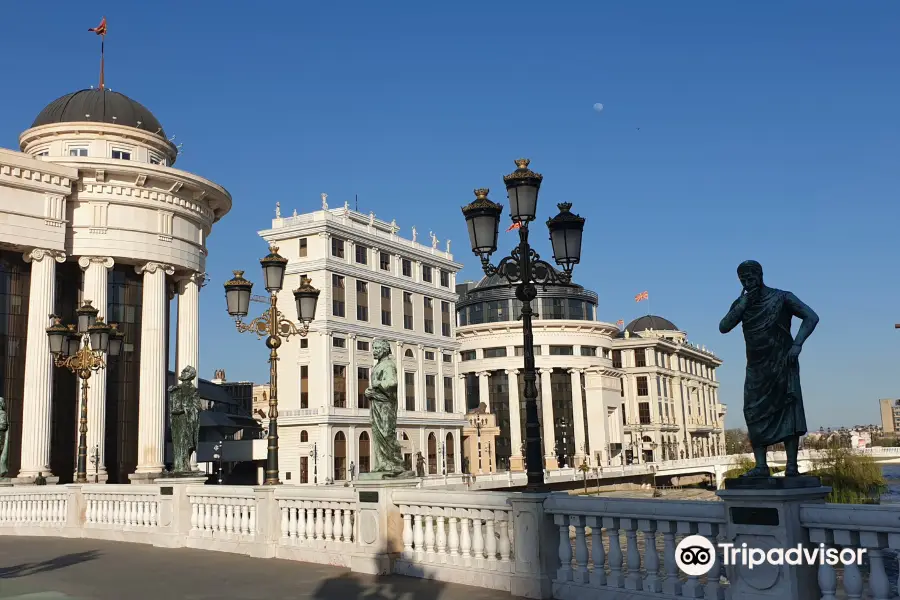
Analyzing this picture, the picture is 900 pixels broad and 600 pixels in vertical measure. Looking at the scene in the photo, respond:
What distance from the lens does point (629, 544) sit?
843cm

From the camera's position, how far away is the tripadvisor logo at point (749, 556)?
685cm

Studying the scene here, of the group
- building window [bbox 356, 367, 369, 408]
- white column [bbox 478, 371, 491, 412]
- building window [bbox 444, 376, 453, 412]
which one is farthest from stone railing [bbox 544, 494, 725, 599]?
white column [bbox 478, 371, 491, 412]

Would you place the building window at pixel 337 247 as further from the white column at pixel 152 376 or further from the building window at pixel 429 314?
the white column at pixel 152 376

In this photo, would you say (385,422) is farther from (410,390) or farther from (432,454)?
(432,454)

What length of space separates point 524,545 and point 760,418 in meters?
3.29

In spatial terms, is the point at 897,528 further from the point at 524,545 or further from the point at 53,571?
the point at 53,571

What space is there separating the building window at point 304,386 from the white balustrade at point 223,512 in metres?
51.8

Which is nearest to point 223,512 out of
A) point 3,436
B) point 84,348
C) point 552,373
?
point 84,348

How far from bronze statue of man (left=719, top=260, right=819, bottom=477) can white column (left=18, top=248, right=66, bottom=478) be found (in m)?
35.2

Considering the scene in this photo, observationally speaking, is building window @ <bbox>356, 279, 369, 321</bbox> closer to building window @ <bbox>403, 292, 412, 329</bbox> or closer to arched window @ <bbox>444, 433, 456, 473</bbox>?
building window @ <bbox>403, 292, 412, 329</bbox>

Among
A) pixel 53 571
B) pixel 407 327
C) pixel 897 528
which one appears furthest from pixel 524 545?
pixel 407 327

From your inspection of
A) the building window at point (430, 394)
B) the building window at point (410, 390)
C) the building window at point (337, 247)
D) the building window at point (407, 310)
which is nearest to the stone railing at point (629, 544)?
the building window at point (337, 247)

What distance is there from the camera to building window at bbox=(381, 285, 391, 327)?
74.0m

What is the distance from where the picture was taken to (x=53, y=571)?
505 inches
